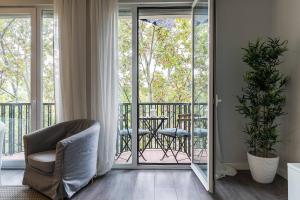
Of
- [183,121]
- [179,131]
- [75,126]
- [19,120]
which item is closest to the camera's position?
[75,126]

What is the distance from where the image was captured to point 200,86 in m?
3.15

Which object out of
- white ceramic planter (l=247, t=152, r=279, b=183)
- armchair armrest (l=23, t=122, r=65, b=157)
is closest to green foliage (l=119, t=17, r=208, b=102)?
armchair armrest (l=23, t=122, r=65, b=157)

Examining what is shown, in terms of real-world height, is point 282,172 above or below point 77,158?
below

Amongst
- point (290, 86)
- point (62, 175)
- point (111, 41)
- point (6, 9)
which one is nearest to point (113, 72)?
point (111, 41)

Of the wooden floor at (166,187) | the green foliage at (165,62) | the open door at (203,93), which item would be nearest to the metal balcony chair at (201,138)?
the open door at (203,93)

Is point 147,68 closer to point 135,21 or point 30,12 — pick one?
point 135,21

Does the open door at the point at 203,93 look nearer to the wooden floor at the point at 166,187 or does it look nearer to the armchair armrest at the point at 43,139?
the wooden floor at the point at 166,187

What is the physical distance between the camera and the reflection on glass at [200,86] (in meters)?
2.90

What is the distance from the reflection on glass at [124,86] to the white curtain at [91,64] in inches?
8.8

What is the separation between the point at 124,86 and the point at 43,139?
52.0 inches

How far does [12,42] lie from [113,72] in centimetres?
165

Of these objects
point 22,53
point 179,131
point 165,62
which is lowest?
point 179,131

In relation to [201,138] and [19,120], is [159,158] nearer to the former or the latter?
[201,138]

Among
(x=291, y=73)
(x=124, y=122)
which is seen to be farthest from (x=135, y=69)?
(x=291, y=73)
